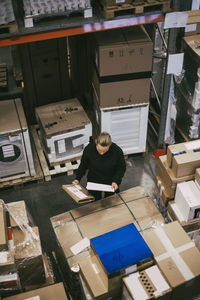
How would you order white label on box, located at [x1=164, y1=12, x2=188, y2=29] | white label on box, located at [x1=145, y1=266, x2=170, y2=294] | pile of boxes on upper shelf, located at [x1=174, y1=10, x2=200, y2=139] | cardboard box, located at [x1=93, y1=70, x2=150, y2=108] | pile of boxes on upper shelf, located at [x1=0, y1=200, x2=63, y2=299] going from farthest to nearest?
pile of boxes on upper shelf, located at [x1=174, y1=10, x2=200, y2=139] < cardboard box, located at [x1=93, y1=70, x2=150, y2=108] < white label on box, located at [x1=164, y1=12, x2=188, y2=29] < pile of boxes on upper shelf, located at [x1=0, y1=200, x2=63, y2=299] < white label on box, located at [x1=145, y1=266, x2=170, y2=294]

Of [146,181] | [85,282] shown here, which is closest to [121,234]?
[85,282]

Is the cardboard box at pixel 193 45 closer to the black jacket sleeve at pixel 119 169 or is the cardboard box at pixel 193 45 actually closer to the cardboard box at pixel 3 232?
the black jacket sleeve at pixel 119 169

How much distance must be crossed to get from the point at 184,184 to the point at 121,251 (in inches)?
71.1

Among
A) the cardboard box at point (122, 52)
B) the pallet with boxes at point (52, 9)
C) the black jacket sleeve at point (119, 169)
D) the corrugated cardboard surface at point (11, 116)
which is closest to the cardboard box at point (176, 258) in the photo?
the black jacket sleeve at point (119, 169)

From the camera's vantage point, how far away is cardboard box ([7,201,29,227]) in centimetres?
459

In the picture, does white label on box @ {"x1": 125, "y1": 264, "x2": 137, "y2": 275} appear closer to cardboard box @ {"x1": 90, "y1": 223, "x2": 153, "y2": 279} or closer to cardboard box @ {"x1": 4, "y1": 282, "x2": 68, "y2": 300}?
cardboard box @ {"x1": 90, "y1": 223, "x2": 153, "y2": 279}

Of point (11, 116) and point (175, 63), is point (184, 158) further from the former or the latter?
point (11, 116)

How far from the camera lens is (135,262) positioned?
3.82m

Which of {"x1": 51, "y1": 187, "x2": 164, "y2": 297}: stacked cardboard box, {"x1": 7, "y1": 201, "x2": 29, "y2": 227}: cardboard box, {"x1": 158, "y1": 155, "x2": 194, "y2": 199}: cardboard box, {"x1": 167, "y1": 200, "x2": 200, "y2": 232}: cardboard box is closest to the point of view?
{"x1": 7, "y1": 201, "x2": 29, "y2": 227}: cardboard box

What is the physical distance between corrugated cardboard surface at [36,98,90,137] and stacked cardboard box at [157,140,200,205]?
68.0 inches

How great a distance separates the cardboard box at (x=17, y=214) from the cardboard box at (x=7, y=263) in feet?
1.70

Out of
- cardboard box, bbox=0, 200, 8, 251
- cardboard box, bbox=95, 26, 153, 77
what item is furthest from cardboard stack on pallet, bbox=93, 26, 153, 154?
cardboard box, bbox=0, 200, 8, 251

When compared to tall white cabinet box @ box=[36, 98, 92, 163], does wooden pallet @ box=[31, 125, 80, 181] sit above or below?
below

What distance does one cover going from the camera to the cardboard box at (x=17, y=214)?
4594 mm
